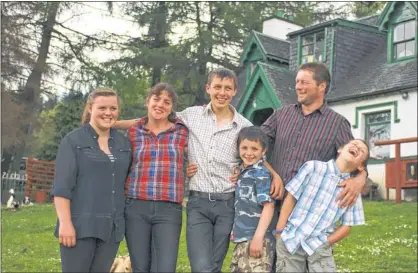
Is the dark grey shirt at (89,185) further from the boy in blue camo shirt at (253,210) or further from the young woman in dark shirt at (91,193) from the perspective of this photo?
the boy in blue camo shirt at (253,210)

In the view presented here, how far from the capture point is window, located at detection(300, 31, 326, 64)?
2116 cm

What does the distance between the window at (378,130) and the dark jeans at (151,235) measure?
14383mm

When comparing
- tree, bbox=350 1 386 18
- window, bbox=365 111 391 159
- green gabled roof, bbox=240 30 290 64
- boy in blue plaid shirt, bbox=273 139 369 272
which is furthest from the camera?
tree, bbox=350 1 386 18

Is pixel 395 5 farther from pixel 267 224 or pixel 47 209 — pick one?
pixel 267 224

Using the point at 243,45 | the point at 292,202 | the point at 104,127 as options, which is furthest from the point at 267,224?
the point at 243,45

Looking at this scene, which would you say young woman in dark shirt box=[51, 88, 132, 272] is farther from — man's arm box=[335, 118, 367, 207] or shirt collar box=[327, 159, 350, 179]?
man's arm box=[335, 118, 367, 207]

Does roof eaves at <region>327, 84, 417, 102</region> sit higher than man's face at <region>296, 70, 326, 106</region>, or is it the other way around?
A: roof eaves at <region>327, 84, 417, 102</region>

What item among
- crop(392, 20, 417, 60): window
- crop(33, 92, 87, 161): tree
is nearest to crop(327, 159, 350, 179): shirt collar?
crop(392, 20, 417, 60): window

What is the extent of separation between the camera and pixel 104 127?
16.1 ft

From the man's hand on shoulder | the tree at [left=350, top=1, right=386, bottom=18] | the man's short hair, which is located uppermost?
the tree at [left=350, top=1, right=386, bottom=18]

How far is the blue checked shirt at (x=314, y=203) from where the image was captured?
4.80m

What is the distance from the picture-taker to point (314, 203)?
486 centimetres

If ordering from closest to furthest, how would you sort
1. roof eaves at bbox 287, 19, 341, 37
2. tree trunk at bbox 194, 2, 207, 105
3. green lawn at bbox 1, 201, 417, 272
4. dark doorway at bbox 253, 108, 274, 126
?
green lawn at bbox 1, 201, 417, 272
roof eaves at bbox 287, 19, 341, 37
dark doorway at bbox 253, 108, 274, 126
tree trunk at bbox 194, 2, 207, 105

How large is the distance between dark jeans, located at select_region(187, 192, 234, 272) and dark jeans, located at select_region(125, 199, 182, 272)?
0.47ft
